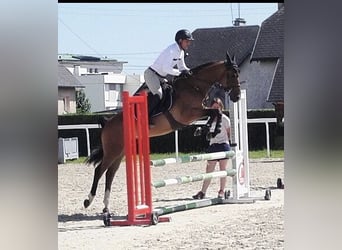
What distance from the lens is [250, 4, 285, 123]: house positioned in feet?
6.44

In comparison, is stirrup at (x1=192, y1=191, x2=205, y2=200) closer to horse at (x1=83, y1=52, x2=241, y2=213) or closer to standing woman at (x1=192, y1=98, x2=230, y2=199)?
standing woman at (x1=192, y1=98, x2=230, y2=199)

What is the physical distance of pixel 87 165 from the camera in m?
2.28

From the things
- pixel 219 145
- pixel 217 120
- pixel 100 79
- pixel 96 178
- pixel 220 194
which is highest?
pixel 100 79

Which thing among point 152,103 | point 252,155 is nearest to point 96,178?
point 152,103

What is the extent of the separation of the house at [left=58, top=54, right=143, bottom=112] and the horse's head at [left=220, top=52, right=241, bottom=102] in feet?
1.19

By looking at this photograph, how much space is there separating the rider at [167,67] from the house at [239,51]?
0.12 ft

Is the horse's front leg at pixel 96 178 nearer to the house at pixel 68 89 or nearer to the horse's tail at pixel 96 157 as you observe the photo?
the horse's tail at pixel 96 157

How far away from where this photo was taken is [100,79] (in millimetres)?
2061

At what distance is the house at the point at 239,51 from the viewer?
2215mm

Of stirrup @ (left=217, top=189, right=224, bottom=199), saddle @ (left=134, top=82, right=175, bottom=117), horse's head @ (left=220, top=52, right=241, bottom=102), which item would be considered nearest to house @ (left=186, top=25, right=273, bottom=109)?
horse's head @ (left=220, top=52, right=241, bottom=102)

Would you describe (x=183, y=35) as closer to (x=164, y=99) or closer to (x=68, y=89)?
(x=164, y=99)

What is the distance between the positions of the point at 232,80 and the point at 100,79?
59 centimetres
